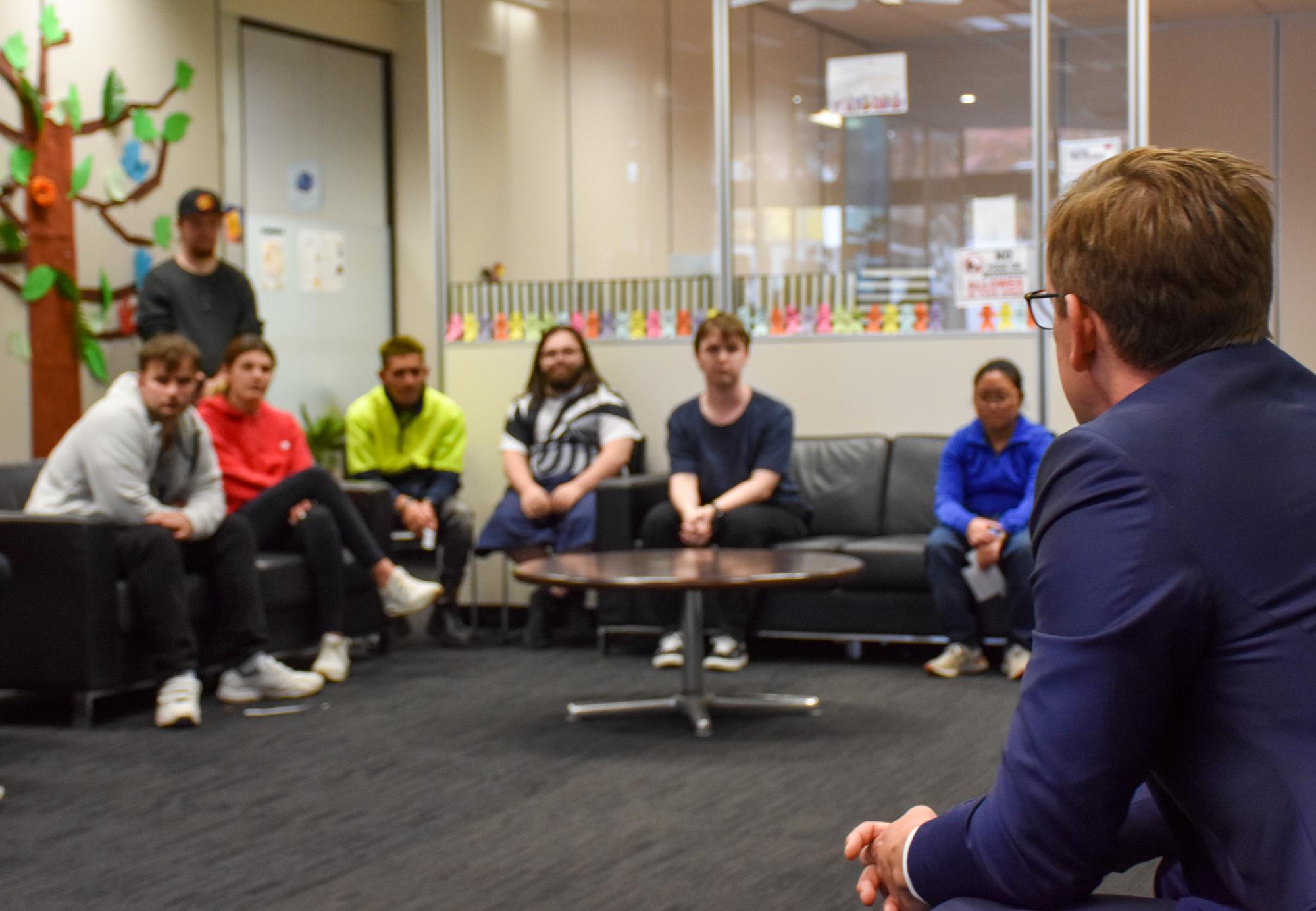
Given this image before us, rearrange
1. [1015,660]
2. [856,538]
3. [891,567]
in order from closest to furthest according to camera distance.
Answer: [1015,660] → [891,567] → [856,538]

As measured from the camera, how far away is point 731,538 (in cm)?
521

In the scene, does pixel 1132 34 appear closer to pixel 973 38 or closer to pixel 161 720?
pixel 973 38

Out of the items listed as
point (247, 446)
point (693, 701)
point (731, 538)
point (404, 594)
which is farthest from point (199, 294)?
point (693, 701)

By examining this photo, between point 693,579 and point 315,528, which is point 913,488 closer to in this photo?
point 693,579

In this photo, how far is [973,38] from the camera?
578 cm

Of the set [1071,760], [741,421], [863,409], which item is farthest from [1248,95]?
[1071,760]

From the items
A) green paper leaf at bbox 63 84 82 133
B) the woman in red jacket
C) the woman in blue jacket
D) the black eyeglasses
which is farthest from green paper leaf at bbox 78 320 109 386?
the black eyeglasses

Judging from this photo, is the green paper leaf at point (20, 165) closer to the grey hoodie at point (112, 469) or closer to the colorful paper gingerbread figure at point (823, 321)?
the grey hoodie at point (112, 469)

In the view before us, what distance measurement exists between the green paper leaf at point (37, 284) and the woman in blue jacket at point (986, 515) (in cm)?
361

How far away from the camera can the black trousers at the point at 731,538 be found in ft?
17.1

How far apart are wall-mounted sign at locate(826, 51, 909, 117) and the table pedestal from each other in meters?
2.57

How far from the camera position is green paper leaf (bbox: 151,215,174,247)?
669 cm

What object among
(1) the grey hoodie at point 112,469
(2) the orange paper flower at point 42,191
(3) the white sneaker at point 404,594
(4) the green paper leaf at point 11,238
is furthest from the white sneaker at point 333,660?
(2) the orange paper flower at point 42,191

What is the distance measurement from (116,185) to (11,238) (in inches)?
24.3
